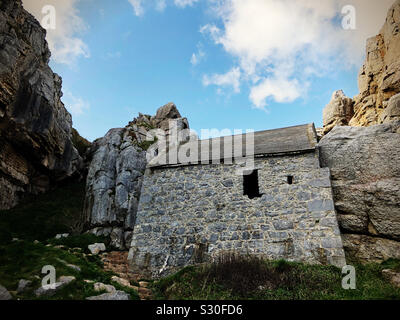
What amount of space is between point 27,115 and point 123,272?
9561mm

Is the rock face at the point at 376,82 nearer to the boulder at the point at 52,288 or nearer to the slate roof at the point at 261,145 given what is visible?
the slate roof at the point at 261,145

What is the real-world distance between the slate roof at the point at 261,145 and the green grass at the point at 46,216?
6.50m

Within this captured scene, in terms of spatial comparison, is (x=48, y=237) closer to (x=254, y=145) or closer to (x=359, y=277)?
(x=254, y=145)

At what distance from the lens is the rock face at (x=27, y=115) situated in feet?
44.8

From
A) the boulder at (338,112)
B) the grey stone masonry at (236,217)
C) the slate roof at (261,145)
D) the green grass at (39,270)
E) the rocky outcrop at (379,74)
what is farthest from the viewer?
the boulder at (338,112)

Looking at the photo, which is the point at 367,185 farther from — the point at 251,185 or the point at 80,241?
the point at 80,241

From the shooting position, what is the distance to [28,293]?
23.2 ft

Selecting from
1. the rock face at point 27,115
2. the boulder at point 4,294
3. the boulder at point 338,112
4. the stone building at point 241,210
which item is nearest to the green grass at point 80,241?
the stone building at point 241,210

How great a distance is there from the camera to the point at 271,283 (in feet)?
27.3

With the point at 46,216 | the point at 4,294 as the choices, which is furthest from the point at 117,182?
the point at 4,294

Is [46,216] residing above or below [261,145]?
below

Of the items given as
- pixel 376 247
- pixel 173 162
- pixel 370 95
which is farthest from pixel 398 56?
pixel 173 162

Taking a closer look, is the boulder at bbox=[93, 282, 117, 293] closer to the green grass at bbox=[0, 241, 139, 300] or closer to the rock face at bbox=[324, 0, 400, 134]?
the green grass at bbox=[0, 241, 139, 300]

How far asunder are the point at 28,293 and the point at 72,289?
1.02m
